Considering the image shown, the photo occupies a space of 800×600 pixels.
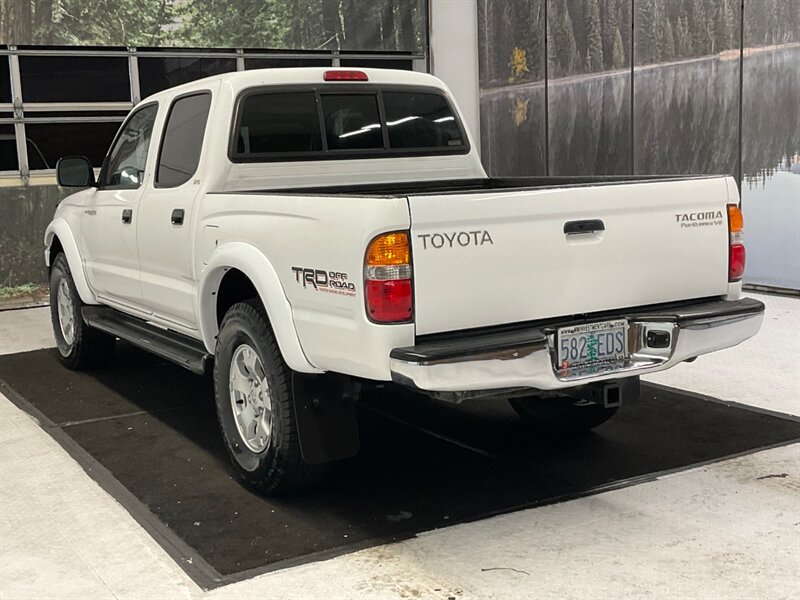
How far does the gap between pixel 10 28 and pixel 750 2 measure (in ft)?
25.4

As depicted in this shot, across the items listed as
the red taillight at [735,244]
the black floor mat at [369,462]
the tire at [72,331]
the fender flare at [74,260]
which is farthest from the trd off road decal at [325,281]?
the tire at [72,331]

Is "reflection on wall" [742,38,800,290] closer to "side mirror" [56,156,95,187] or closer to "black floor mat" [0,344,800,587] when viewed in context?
"black floor mat" [0,344,800,587]

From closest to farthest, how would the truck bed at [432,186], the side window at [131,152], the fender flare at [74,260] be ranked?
the truck bed at [432,186]
the side window at [131,152]
the fender flare at [74,260]

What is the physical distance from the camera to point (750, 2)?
884cm

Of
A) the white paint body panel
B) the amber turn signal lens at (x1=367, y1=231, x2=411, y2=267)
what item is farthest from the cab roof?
the amber turn signal lens at (x1=367, y1=231, x2=411, y2=267)

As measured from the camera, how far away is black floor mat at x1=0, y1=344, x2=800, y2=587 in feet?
11.8

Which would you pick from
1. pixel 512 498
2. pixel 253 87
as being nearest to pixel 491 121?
pixel 253 87

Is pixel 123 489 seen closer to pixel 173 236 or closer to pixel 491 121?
pixel 173 236

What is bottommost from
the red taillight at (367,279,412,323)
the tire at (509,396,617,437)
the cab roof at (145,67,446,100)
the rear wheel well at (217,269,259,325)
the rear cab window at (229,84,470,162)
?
the tire at (509,396,617,437)

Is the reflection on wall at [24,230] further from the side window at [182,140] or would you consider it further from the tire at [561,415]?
the tire at [561,415]

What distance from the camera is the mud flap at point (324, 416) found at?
3650 mm

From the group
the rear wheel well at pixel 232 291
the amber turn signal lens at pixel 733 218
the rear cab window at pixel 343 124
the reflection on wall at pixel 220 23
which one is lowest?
the rear wheel well at pixel 232 291

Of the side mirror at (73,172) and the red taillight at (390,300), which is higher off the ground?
the side mirror at (73,172)

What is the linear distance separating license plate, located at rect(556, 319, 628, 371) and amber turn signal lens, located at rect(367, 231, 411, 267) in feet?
2.20
